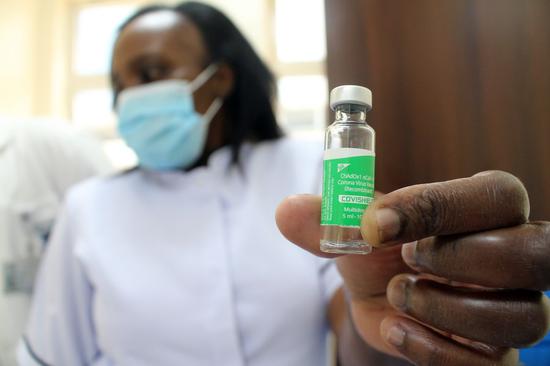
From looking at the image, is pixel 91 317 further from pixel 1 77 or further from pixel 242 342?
pixel 1 77

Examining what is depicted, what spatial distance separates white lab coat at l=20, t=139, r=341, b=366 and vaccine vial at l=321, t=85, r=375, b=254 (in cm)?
34

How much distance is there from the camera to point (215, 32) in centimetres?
92

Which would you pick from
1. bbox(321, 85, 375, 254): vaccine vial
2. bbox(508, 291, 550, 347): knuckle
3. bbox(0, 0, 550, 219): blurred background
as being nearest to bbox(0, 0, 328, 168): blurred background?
bbox(0, 0, 550, 219): blurred background

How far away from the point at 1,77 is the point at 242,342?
1.75 metres

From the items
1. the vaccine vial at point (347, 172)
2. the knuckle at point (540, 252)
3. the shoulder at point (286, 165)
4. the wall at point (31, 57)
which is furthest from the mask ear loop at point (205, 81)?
the wall at point (31, 57)

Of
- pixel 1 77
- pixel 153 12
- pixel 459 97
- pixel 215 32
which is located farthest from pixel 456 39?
pixel 1 77

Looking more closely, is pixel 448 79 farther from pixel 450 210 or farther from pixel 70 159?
pixel 70 159

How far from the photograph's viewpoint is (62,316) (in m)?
0.77

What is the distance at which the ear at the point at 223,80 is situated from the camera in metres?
0.88

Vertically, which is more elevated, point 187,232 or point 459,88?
point 459,88

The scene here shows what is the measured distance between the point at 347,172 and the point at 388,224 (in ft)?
0.16

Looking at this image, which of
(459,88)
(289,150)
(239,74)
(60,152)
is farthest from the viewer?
(60,152)

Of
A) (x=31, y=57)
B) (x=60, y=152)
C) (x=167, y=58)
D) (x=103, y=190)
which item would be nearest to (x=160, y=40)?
(x=167, y=58)

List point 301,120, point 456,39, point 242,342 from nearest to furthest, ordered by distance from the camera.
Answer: point 456,39 < point 242,342 < point 301,120
